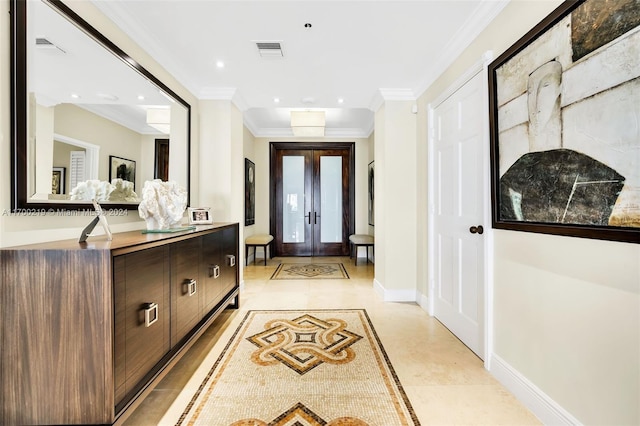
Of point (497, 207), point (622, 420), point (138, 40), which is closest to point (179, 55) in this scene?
point (138, 40)

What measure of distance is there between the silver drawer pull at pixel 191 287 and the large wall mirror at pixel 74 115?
2.56 ft

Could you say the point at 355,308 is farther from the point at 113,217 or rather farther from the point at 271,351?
the point at 113,217

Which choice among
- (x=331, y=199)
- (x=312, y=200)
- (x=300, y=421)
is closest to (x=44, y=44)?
(x=300, y=421)

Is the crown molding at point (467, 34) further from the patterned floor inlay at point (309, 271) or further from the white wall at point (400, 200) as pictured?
the patterned floor inlay at point (309, 271)

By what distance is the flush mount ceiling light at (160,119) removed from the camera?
2467 mm

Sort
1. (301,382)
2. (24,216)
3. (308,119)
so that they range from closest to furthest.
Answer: (24,216), (301,382), (308,119)

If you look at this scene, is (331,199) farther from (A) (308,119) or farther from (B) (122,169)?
(B) (122,169)

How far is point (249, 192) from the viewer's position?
5.61 m

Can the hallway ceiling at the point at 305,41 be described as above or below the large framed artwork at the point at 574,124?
above

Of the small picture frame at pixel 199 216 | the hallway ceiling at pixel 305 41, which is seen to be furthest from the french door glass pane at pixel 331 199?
the small picture frame at pixel 199 216

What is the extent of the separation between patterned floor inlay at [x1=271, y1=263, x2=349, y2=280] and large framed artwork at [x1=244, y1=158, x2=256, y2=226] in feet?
3.62

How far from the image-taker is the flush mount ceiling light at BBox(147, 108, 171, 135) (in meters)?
2.47

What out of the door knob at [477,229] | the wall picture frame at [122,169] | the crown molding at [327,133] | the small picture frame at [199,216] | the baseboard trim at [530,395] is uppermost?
the crown molding at [327,133]

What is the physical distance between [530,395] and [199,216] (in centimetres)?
273
